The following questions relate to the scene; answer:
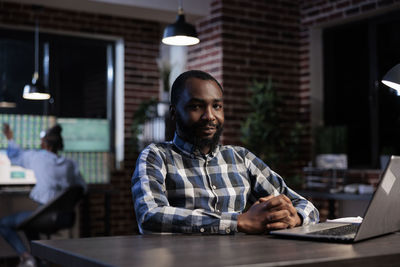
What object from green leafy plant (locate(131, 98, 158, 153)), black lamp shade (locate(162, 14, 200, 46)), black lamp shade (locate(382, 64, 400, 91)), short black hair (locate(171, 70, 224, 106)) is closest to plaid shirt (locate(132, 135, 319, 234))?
short black hair (locate(171, 70, 224, 106))

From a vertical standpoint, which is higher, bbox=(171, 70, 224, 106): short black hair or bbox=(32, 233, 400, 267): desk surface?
bbox=(171, 70, 224, 106): short black hair

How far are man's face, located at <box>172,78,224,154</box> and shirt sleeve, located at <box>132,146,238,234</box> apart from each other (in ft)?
0.73

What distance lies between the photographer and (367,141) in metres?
5.35

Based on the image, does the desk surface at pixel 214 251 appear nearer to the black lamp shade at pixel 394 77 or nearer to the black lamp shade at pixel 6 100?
the black lamp shade at pixel 394 77

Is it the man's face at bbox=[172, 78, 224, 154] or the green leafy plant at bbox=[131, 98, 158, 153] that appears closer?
the man's face at bbox=[172, 78, 224, 154]

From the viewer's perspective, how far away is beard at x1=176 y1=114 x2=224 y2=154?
5.86 ft

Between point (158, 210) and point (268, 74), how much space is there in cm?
421

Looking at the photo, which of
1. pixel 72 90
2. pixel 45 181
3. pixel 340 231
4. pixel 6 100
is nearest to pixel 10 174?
pixel 6 100

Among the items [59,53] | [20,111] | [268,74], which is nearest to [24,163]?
[20,111]

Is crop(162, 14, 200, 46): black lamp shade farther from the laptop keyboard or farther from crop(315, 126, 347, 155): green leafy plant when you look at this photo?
the laptop keyboard

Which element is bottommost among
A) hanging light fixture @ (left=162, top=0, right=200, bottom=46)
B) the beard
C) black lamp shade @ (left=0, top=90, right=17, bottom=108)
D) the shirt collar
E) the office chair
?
the office chair

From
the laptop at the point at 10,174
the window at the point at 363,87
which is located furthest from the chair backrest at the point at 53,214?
the window at the point at 363,87

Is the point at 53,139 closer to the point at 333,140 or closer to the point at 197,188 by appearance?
the point at 333,140

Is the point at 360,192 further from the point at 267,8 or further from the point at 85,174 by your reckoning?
the point at 85,174
